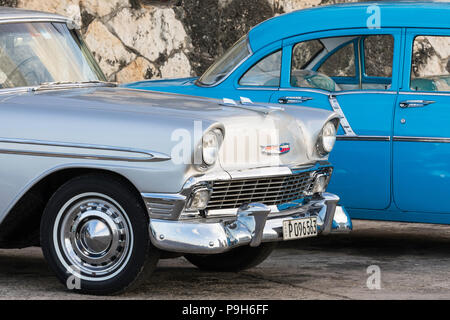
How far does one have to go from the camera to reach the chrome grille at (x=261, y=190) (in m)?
5.80

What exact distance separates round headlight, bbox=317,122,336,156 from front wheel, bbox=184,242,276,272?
0.66 metres

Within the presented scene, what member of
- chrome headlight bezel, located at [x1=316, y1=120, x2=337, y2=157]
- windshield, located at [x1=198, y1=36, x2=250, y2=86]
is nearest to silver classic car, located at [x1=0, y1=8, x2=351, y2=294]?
chrome headlight bezel, located at [x1=316, y1=120, x2=337, y2=157]

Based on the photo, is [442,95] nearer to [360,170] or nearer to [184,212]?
[360,170]

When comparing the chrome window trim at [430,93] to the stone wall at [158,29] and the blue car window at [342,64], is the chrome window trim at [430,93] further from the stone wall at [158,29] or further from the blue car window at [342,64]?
the stone wall at [158,29]

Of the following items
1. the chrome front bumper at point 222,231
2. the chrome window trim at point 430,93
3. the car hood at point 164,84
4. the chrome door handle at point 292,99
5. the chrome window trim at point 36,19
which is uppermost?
the chrome window trim at point 36,19

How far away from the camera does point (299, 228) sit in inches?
243

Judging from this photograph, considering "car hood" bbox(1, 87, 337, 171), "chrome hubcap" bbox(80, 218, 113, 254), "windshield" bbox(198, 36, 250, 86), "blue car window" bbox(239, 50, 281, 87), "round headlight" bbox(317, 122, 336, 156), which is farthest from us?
"windshield" bbox(198, 36, 250, 86)

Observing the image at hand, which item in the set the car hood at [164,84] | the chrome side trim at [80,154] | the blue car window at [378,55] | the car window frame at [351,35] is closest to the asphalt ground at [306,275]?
the chrome side trim at [80,154]

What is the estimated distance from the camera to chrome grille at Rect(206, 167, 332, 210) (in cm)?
580

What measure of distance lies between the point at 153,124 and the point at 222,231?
65 centimetres

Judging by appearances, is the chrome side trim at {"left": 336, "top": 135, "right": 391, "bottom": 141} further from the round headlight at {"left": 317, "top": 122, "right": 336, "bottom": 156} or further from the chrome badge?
the chrome badge

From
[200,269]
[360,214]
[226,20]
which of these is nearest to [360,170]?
[360,214]

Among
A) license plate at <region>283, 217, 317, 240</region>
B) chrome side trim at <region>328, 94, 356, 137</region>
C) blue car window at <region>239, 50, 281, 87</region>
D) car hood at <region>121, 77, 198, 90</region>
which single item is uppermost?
blue car window at <region>239, 50, 281, 87</region>

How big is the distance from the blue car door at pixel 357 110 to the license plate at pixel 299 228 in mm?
1274
